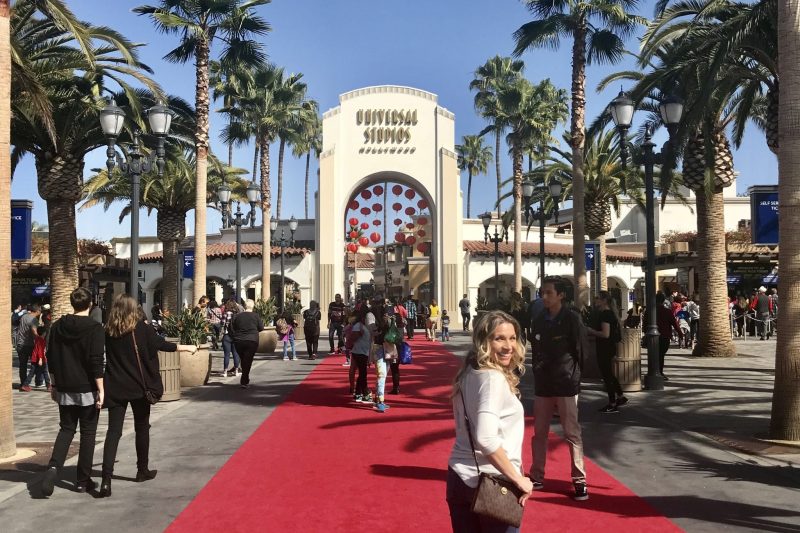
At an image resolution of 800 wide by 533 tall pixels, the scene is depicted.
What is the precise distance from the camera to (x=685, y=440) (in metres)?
8.72

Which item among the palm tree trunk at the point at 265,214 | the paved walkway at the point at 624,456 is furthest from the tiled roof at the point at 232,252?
the paved walkway at the point at 624,456

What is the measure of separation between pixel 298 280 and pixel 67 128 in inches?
989

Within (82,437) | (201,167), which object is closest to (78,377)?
(82,437)

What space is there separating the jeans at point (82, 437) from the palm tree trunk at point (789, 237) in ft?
24.3

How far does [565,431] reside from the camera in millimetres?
6250

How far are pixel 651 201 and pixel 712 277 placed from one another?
5736mm

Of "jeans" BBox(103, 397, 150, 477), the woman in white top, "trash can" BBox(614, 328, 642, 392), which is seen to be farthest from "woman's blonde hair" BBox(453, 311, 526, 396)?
"trash can" BBox(614, 328, 642, 392)

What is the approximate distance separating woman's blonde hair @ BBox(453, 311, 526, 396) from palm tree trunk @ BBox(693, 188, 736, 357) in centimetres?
1662

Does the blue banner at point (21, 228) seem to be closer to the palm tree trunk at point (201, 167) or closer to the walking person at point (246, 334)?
the walking person at point (246, 334)

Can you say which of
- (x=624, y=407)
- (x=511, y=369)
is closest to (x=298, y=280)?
(x=624, y=407)

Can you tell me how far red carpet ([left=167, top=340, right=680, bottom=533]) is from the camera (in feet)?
18.2

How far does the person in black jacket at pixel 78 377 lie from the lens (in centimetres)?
646

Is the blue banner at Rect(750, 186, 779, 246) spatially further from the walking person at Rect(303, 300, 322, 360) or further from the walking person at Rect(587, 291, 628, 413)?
the walking person at Rect(303, 300, 322, 360)

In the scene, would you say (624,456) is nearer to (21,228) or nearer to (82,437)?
(82,437)
